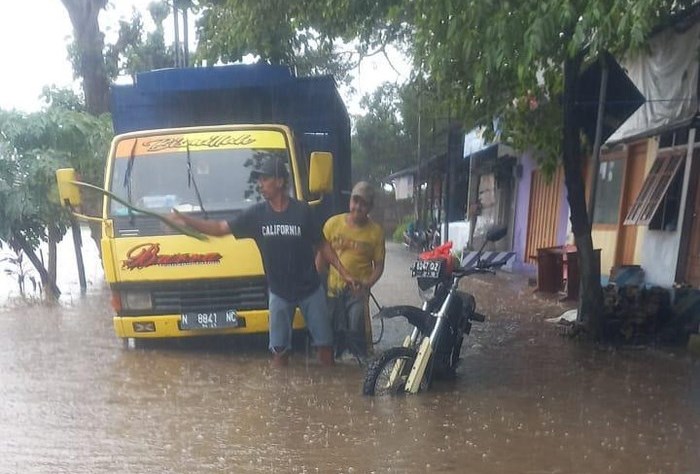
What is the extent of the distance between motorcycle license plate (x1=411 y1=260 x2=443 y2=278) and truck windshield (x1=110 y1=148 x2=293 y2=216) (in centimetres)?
206

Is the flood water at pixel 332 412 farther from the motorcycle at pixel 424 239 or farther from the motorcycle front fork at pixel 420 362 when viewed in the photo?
the motorcycle at pixel 424 239

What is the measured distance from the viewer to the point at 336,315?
24.2ft

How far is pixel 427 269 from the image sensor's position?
620cm

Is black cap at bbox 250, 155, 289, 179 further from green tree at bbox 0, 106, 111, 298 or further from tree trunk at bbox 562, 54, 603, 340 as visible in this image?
green tree at bbox 0, 106, 111, 298

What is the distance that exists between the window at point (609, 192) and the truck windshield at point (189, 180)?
6274 millimetres

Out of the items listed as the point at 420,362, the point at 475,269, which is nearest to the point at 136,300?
the point at 420,362

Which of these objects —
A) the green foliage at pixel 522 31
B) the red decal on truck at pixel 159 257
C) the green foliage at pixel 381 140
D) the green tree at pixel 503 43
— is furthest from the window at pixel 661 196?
the green foliage at pixel 381 140

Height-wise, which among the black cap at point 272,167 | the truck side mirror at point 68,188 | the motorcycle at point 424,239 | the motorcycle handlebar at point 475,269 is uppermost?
the black cap at point 272,167

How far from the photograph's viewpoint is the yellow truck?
7281 millimetres

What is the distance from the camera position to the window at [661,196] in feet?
31.1

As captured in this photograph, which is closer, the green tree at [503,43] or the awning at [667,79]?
the green tree at [503,43]

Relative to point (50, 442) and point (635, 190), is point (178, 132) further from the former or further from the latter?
point (635, 190)

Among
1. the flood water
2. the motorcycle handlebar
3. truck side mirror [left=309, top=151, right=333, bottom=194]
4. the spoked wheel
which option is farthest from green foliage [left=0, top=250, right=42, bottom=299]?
the motorcycle handlebar

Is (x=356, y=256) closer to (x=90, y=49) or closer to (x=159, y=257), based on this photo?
(x=159, y=257)
